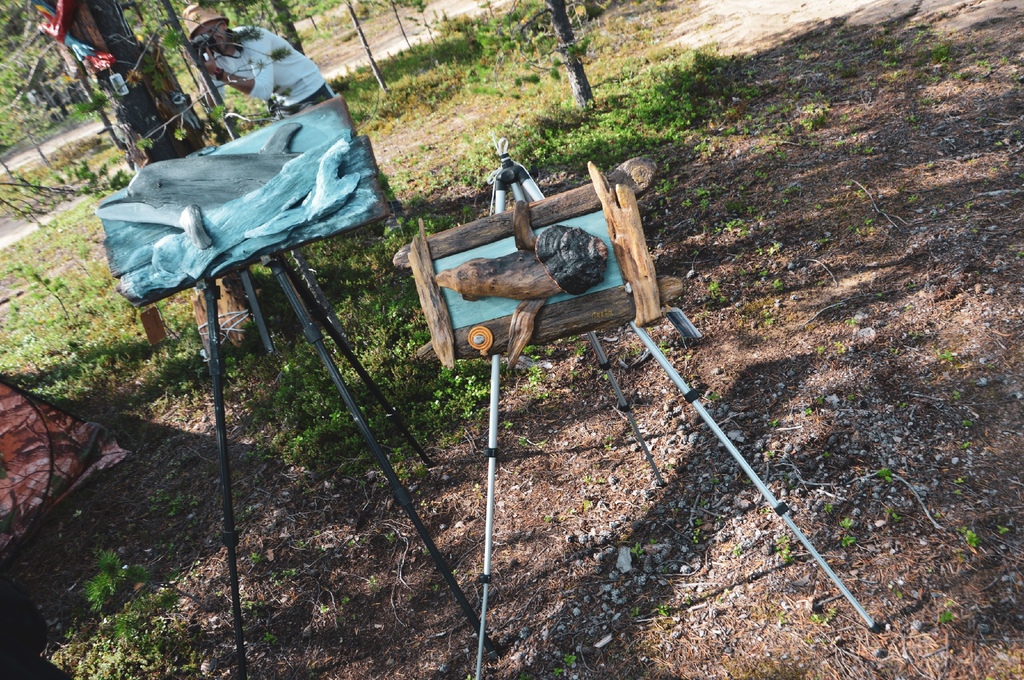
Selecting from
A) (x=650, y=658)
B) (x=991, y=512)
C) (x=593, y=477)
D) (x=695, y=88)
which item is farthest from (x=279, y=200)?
(x=695, y=88)

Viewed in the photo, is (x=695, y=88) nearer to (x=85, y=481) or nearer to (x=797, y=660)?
(x=797, y=660)

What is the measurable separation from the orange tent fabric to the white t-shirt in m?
3.69

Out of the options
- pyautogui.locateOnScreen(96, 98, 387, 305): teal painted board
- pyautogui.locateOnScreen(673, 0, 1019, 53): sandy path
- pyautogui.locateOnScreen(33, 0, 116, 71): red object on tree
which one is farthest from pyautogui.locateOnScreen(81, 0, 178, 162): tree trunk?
pyautogui.locateOnScreen(673, 0, 1019, 53): sandy path

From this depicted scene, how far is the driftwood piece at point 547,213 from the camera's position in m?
3.08

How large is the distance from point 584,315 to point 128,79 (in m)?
5.23

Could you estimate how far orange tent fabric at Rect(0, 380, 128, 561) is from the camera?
5.29 metres

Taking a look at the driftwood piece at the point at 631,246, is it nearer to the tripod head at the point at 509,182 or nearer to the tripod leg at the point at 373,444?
the tripod head at the point at 509,182

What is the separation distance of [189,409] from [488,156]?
5.16 metres

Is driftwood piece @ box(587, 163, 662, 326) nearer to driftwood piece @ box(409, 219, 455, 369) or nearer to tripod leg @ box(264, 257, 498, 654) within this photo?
driftwood piece @ box(409, 219, 455, 369)

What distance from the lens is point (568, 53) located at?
7750mm

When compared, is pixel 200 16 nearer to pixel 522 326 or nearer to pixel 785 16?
pixel 522 326

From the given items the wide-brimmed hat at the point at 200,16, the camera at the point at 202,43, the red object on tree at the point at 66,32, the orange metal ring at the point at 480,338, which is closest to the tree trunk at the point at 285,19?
the camera at the point at 202,43

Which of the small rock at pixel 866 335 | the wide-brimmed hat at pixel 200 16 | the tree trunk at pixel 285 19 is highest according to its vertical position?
the tree trunk at pixel 285 19

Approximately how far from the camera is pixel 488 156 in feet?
28.5
